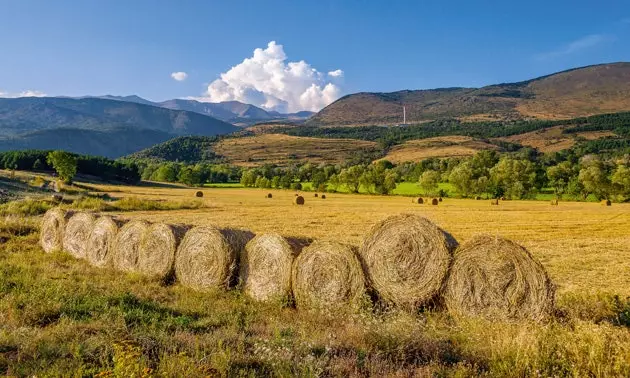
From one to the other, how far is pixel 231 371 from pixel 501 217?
29.0 metres

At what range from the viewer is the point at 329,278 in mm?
8859

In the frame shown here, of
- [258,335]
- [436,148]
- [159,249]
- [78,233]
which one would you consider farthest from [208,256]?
[436,148]

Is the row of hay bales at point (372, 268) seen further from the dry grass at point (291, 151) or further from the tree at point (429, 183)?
the dry grass at point (291, 151)

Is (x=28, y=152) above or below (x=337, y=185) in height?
above

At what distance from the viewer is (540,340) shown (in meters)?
6.04

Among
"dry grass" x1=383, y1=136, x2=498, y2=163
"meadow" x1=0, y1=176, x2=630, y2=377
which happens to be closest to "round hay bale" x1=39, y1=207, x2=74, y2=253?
"meadow" x1=0, y1=176, x2=630, y2=377

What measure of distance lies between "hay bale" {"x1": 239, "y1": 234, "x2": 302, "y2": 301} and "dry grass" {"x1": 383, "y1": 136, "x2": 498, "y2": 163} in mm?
122437

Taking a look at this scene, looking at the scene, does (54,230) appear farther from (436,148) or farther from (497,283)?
(436,148)

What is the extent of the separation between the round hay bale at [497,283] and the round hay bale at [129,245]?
7701 mm

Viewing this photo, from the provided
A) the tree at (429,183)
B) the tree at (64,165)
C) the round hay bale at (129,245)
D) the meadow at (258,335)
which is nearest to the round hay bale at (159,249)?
the round hay bale at (129,245)

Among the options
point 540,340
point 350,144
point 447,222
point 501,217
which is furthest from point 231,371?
point 350,144

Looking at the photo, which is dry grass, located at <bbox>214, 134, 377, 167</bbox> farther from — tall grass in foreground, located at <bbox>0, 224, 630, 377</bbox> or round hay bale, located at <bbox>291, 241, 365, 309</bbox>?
Result: tall grass in foreground, located at <bbox>0, 224, 630, 377</bbox>

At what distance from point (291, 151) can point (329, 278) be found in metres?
171

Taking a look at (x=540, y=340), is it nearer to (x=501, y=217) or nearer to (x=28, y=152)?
(x=501, y=217)
